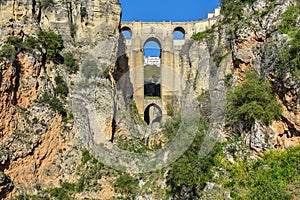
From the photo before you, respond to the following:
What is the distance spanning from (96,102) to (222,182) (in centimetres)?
1180

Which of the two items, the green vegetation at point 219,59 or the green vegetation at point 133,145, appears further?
the green vegetation at point 133,145

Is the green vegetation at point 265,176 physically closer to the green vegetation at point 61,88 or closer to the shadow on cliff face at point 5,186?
the shadow on cliff face at point 5,186

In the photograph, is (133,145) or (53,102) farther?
(133,145)

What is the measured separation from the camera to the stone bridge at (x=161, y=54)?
3953cm

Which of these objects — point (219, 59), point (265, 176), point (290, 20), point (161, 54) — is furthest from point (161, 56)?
point (265, 176)

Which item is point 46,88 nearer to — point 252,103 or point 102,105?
point 102,105

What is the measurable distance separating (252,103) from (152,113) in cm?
2291

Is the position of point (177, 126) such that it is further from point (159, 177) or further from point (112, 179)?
point (112, 179)

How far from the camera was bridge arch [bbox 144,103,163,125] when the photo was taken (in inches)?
1613

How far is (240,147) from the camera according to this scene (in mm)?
19828

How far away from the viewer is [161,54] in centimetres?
4109

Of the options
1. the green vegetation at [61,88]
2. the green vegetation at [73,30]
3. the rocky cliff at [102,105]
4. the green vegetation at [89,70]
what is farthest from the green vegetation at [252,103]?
the green vegetation at [73,30]

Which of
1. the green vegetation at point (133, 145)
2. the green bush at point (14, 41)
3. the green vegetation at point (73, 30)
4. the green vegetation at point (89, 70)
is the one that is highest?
the green vegetation at point (73, 30)

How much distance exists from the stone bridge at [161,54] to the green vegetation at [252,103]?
57.8 ft
